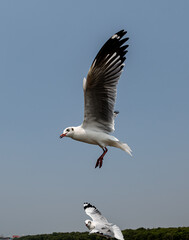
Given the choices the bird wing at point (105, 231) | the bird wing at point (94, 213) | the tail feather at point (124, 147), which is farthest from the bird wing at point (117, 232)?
the tail feather at point (124, 147)

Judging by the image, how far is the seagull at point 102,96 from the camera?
1138 centimetres

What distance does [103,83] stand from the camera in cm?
1158

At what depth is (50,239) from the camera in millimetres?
61562

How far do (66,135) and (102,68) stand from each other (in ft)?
7.23

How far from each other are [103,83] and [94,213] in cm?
588

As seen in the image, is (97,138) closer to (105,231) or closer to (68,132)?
(68,132)

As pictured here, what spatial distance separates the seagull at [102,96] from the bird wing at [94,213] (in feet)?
12.8

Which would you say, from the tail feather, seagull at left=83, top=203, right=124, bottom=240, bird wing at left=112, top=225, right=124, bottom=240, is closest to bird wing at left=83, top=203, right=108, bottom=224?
seagull at left=83, top=203, right=124, bottom=240

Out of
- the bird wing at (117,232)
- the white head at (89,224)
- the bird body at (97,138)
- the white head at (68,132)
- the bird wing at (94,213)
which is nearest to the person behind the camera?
the white head at (68,132)

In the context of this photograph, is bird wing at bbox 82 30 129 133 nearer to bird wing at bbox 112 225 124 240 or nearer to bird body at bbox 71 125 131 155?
bird body at bbox 71 125 131 155

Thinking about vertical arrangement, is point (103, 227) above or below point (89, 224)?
below

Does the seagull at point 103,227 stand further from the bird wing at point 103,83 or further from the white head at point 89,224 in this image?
the bird wing at point 103,83

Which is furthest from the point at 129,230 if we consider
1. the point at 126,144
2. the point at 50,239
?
the point at 126,144

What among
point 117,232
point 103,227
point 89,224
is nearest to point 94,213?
point 89,224
